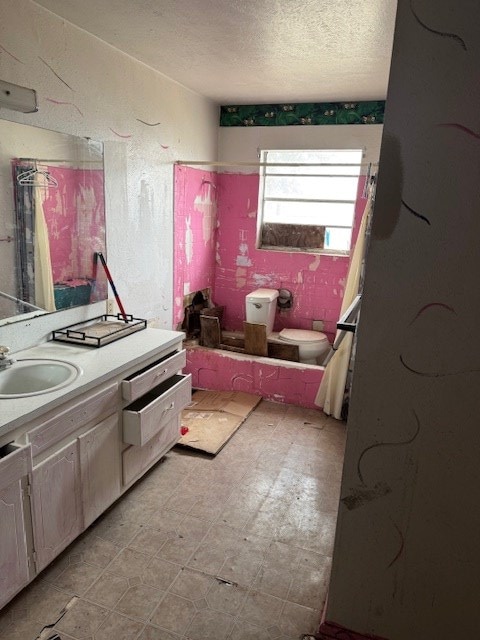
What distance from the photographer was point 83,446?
184cm

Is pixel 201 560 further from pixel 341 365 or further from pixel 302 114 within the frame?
pixel 302 114

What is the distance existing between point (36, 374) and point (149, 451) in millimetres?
747

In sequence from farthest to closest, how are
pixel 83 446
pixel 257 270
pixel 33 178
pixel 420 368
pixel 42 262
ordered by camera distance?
pixel 257 270
pixel 42 262
pixel 33 178
pixel 83 446
pixel 420 368

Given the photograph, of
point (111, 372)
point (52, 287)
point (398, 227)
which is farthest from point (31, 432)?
point (398, 227)

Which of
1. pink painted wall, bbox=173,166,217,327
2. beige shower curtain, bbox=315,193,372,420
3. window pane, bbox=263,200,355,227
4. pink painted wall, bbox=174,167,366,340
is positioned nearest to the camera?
beige shower curtain, bbox=315,193,372,420

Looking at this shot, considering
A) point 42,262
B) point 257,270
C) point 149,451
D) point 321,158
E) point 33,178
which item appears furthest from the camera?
point 257,270

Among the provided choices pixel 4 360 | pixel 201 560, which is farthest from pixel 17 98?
pixel 201 560

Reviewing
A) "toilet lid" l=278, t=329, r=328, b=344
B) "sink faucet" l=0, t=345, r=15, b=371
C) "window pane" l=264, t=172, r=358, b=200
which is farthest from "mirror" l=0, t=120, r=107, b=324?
"window pane" l=264, t=172, r=358, b=200

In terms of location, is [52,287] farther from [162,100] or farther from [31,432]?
[162,100]

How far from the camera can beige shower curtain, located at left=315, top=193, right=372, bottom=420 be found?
3.00m

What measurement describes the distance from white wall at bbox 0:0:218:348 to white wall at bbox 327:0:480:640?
167cm

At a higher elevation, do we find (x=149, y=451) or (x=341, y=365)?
(x=341, y=365)

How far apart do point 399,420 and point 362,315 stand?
13.3 inches

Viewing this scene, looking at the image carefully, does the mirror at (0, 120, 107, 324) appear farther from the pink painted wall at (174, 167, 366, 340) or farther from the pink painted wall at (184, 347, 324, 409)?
the pink painted wall at (184, 347, 324, 409)
